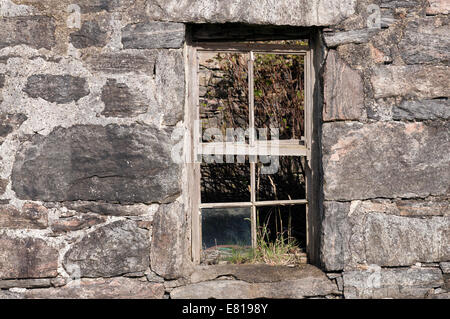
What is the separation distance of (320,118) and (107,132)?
1157mm

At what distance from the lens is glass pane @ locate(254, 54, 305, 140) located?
135 inches


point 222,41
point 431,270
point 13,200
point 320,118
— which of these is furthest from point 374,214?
point 13,200

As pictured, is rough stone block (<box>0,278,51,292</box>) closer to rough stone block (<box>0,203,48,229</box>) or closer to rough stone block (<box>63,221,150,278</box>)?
rough stone block (<box>63,221,150,278</box>)

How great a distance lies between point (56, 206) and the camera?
2064mm

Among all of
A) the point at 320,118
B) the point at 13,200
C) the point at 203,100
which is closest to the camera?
the point at 13,200

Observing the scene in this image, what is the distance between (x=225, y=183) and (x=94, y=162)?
6.45 feet

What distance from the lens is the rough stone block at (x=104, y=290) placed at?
6.75ft

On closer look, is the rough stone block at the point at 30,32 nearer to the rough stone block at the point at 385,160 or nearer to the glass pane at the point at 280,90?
the rough stone block at the point at 385,160

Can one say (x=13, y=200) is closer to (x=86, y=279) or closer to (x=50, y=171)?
(x=50, y=171)

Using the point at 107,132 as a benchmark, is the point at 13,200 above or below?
below

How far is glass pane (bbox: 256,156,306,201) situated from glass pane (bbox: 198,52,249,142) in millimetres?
492

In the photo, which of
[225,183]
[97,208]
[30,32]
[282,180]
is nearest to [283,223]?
[282,180]

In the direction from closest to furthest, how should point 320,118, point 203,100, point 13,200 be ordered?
point 13,200, point 320,118, point 203,100

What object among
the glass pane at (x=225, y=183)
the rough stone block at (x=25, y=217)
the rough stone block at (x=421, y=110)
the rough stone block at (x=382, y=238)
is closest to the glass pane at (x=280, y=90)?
the glass pane at (x=225, y=183)
